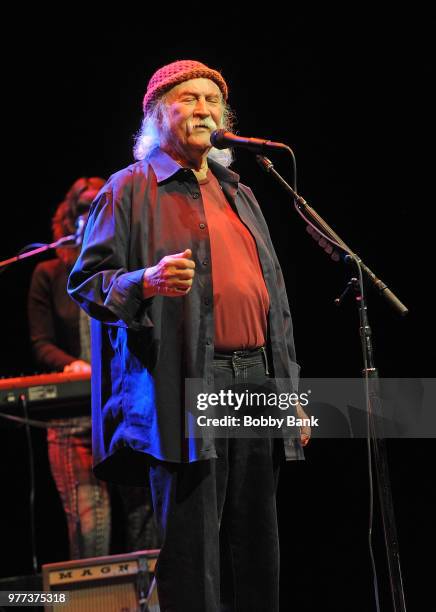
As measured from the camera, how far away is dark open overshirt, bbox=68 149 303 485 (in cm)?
203

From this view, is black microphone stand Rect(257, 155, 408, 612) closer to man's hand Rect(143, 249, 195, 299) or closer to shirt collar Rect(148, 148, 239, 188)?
shirt collar Rect(148, 148, 239, 188)

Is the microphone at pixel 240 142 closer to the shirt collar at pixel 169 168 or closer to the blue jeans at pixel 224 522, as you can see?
the shirt collar at pixel 169 168

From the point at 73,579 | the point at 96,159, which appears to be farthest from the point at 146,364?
the point at 96,159

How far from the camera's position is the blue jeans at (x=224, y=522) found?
199cm

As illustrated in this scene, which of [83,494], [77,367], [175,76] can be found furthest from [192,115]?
[83,494]

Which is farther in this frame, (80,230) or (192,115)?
(80,230)

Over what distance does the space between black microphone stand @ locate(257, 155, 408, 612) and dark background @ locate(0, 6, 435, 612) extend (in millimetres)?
1991

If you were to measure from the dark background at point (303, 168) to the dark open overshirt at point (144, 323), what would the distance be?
6.77ft

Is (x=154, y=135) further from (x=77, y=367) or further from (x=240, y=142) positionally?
(x=77, y=367)

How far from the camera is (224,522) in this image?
2201mm

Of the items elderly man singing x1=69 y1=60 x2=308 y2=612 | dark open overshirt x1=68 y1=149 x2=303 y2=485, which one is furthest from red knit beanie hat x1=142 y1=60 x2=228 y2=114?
dark open overshirt x1=68 y1=149 x2=303 y2=485

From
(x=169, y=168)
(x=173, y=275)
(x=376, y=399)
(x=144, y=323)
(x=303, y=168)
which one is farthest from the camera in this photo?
(x=303, y=168)

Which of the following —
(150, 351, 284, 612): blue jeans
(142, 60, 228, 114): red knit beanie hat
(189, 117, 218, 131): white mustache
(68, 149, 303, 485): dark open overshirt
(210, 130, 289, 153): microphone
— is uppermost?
(142, 60, 228, 114): red knit beanie hat

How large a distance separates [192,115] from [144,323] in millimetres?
722
